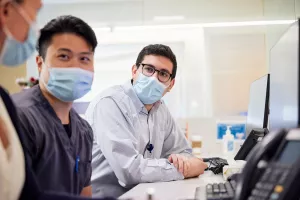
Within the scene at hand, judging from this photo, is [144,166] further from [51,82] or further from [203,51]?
[203,51]

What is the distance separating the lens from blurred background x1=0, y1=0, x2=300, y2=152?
3369mm

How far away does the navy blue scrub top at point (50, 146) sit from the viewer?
109 cm

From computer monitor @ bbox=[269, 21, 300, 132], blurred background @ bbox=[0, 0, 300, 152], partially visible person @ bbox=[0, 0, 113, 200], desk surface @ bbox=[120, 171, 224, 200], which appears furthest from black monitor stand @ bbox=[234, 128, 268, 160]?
blurred background @ bbox=[0, 0, 300, 152]

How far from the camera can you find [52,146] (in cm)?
116

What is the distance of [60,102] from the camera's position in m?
1.32

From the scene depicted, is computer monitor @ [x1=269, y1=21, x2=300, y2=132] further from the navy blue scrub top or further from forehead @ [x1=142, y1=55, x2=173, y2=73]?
forehead @ [x1=142, y1=55, x2=173, y2=73]

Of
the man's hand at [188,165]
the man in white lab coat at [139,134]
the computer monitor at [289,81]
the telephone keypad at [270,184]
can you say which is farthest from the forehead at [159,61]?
the telephone keypad at [270,184]

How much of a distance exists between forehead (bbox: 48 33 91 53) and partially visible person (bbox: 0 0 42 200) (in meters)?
0.38

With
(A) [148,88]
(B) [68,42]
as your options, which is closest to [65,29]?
(B) [68,42]

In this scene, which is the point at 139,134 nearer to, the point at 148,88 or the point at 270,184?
the point at 148,88

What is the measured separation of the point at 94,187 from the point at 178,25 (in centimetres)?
218

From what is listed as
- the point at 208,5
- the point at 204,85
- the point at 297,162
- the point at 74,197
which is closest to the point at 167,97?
the point at 204,85

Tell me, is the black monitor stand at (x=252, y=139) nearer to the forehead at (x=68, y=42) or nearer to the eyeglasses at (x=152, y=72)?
the eyeglasses at (x=152, y=72)

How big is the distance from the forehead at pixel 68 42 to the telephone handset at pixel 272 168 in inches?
31.2
